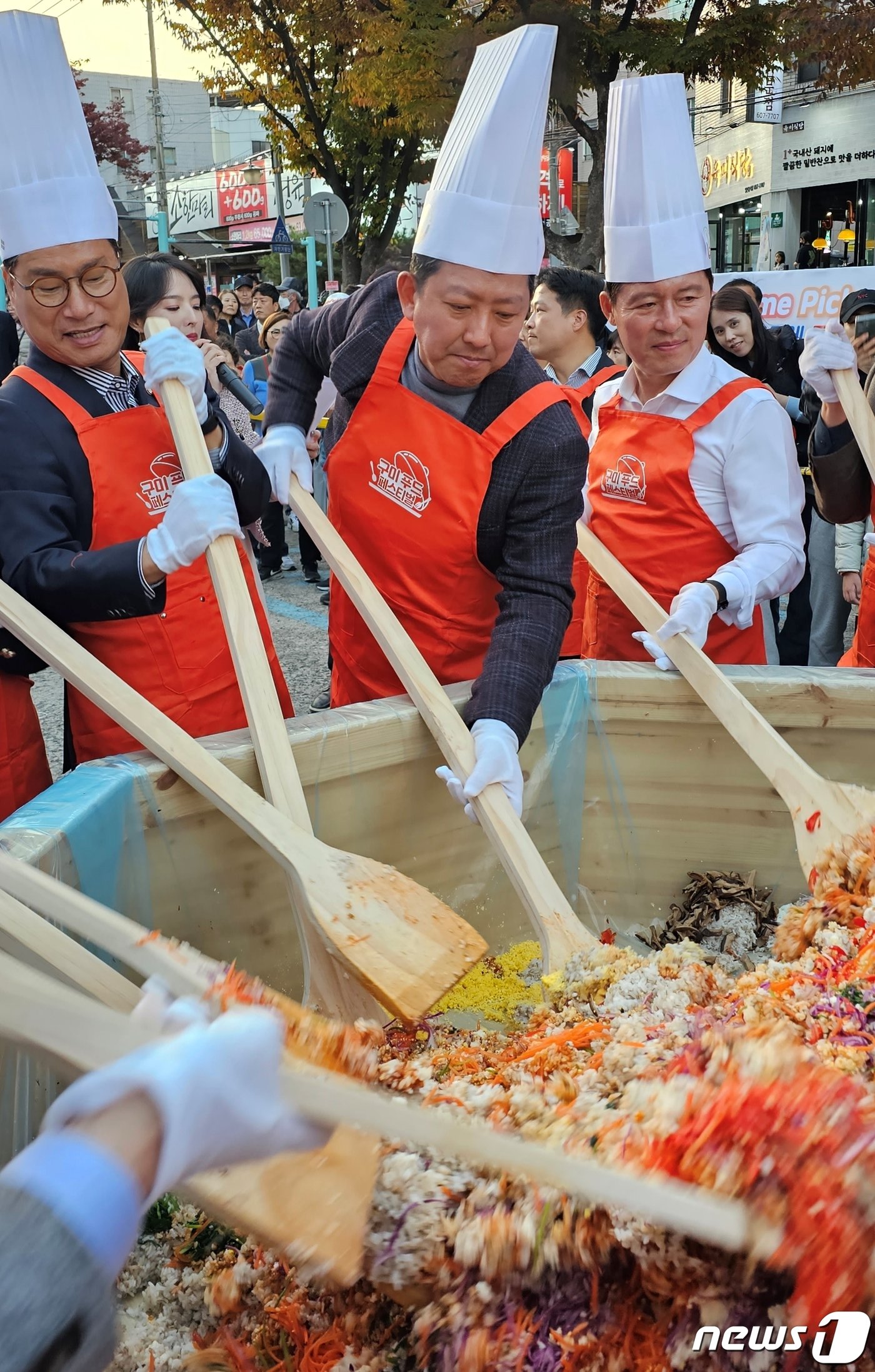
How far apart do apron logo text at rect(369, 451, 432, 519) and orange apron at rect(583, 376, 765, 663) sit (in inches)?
26.5

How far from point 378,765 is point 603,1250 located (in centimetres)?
112

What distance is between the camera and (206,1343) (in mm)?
1318

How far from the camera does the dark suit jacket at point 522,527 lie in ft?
6.89

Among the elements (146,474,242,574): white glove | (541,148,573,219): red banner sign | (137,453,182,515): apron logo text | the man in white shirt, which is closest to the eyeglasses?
(137,453,182,515): apron logo text

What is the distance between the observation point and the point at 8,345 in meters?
3.59

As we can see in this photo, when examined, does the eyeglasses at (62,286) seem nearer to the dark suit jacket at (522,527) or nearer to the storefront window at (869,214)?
the dark suit jacket at (522,527)

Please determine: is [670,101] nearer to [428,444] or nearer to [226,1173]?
[428,444]

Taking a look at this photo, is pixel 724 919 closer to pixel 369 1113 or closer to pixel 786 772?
pixel 786 772

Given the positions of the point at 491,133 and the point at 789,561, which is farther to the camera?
the point at 789,561

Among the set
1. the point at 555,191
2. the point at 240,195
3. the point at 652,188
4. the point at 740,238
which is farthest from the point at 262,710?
the point at 240,195

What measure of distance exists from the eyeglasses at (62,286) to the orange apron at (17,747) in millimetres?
758

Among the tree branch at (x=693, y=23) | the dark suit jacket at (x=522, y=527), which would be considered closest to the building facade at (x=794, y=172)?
the tree branch at (x=693, y=23)

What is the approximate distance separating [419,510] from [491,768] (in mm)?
685

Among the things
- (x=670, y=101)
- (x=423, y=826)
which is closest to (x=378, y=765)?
(x=423, y=826)
